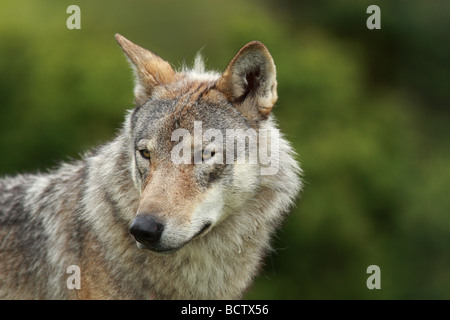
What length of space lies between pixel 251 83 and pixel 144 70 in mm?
975

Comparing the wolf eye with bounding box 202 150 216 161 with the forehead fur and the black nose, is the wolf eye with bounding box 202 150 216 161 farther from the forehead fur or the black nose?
the black nose

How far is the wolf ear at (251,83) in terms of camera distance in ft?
17.3

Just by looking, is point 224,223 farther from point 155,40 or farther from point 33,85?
point 155,40

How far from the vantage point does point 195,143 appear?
16.8ft

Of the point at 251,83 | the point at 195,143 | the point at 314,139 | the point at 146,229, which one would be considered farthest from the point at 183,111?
the point at 314,139

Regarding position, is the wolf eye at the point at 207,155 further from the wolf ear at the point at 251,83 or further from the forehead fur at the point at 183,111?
the wolf ear at the point at 251,83

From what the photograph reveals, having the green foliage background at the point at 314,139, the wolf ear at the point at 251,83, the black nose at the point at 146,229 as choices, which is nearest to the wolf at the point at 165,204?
the wolf ear at the point at 251,83

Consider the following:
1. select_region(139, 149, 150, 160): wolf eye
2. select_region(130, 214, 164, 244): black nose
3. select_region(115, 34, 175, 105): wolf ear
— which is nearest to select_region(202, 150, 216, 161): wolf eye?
select_region(139, 149, 150, 160): wolf eye

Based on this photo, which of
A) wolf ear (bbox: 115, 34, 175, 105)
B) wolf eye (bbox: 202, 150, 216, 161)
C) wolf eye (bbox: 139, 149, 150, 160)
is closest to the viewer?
wolf eye (bbox: 202, 150, 216, 161)

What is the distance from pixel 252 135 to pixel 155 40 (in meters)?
24.1

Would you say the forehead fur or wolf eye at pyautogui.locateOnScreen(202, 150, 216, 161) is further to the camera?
the forehead fur

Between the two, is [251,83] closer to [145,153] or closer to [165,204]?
[145,153]

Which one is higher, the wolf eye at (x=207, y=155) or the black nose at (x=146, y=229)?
the wolf eye at (x=207, y=155)

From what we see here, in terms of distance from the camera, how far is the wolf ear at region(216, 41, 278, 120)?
5.28 meters
